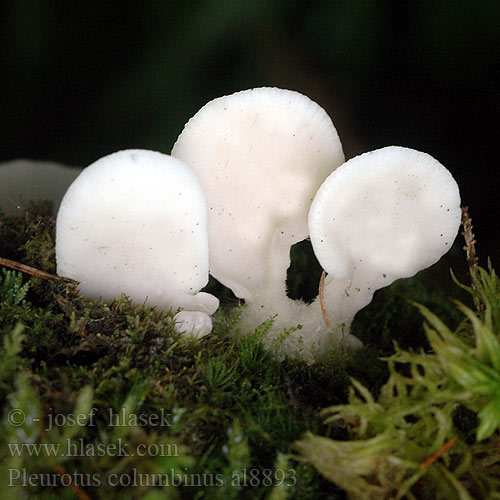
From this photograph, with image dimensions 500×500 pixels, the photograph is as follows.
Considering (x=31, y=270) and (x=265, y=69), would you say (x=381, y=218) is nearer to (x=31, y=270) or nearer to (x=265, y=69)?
(x=31, y=270)

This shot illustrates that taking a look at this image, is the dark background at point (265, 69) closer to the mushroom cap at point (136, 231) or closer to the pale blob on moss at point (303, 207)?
the pale blob on moss at point (303, 207)

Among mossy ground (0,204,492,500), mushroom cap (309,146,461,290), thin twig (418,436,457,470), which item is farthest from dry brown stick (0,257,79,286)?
thin twig (418,436,457,470)

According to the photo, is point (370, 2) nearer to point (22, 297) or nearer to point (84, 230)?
point (84, 230)

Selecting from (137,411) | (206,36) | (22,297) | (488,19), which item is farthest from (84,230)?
(488,19)

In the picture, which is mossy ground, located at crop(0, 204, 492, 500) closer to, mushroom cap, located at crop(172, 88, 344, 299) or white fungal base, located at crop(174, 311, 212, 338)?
white fungal base, located at crop(174, 311, 212, 338)

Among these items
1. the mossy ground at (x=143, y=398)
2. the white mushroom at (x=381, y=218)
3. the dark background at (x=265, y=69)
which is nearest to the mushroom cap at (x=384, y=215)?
the white mushroom at (x=381, y=218)

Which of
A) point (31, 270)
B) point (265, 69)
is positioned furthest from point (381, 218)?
point (265, 69)
